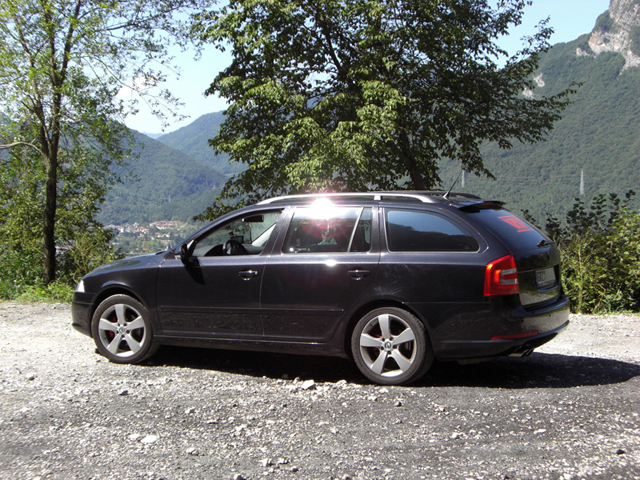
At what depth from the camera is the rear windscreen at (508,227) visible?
448 centimetres

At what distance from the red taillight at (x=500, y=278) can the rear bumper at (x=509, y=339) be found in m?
0.19

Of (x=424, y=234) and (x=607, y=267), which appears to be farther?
(x=607, y=267)

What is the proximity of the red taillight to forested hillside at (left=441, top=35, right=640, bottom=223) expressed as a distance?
98.7m

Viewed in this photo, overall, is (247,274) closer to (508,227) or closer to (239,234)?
(239,234)

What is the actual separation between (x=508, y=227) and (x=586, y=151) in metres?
146

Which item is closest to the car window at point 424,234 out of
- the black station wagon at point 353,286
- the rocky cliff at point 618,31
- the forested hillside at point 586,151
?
the black station wagon at point 353,286

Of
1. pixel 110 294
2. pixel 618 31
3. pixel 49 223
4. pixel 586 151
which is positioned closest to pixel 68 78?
pixel 49 223

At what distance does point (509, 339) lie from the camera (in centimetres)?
430

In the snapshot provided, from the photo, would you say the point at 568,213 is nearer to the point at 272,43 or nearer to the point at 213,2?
the point at 272,43

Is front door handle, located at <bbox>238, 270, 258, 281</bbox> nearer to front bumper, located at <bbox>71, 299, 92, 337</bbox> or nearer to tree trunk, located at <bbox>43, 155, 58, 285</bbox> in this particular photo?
front bumper, located at <bbox>71, 299, 92, 337</bbox>

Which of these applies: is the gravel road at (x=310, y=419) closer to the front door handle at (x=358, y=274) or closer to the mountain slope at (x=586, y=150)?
the front door handle at (x=358, y=274)

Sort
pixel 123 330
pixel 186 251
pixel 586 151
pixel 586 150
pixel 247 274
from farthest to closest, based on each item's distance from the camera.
A: pixel 586 150 < pixel 586 151 < pixel 123 330 < pixel 186 251 < pixel 247 274

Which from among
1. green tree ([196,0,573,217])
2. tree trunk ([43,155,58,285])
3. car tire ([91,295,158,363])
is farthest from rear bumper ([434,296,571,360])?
tree trunk ([43,155,58,285])

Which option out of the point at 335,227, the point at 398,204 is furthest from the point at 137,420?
the point at 398,204
